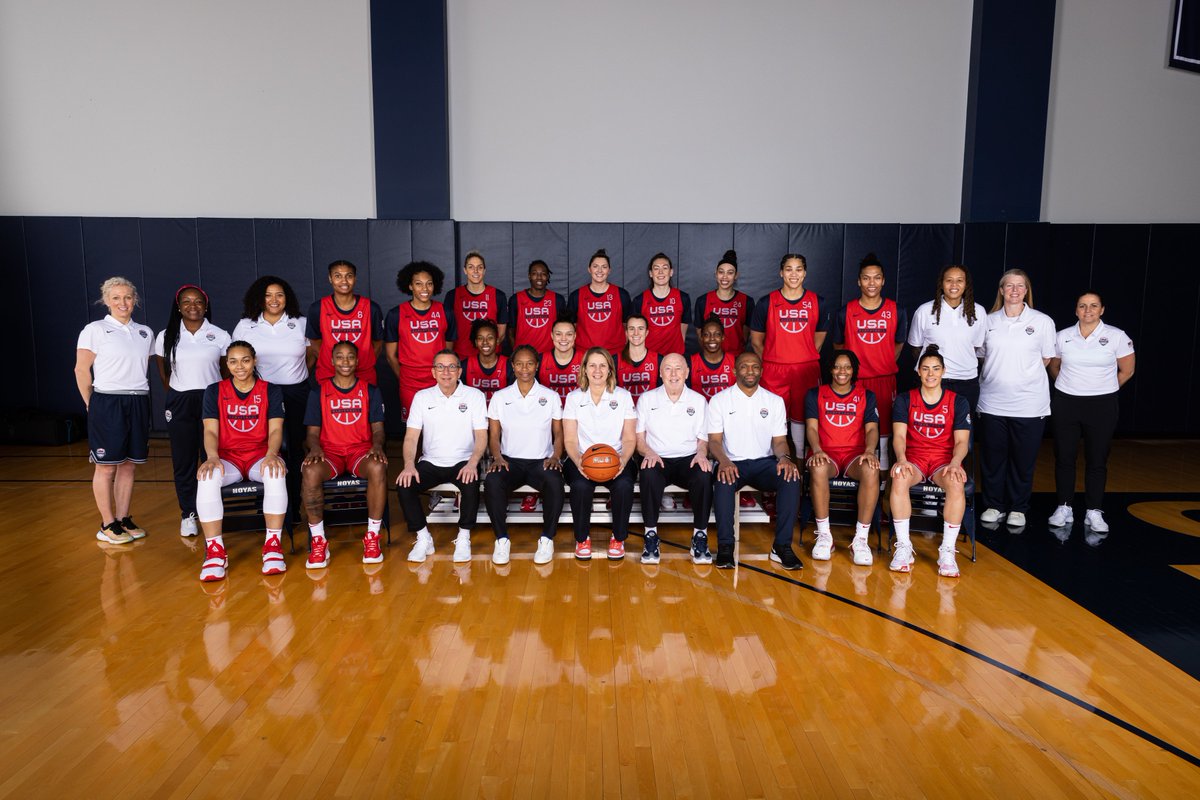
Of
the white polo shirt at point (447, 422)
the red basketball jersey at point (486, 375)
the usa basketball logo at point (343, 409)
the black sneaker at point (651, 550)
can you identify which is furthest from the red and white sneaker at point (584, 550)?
the usa basketball logo at point (343, 409)

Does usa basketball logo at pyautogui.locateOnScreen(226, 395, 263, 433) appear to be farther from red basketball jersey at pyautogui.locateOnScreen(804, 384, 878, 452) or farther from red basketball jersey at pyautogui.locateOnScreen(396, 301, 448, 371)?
red basketball jersey at pyautogui.locateOnScreen(804, 384, 878, 452)

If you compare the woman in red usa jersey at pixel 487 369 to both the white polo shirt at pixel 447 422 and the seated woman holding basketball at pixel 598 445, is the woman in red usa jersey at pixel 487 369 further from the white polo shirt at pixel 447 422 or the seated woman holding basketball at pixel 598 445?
the seated woman holding basketball at pixel 598 445

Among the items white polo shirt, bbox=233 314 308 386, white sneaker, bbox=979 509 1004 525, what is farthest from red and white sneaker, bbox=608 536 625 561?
white sneaker, bbox=979 509 1004 525

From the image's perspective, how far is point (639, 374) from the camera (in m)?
4.80

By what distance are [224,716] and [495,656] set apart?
965mm

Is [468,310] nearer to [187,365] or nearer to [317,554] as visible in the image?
[187,365]

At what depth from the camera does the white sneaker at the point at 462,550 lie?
13.6ft

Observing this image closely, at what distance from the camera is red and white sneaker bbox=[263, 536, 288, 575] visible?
394 cm

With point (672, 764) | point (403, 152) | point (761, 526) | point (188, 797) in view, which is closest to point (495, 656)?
point (672, 764)

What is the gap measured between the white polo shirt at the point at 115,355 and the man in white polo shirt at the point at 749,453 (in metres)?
3.26

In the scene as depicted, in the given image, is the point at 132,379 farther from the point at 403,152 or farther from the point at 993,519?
the point at 993,519

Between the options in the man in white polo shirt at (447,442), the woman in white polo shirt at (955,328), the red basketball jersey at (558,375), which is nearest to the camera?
the man in white polo shirt at (447,442)

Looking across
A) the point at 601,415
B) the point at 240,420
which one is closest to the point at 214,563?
the point at 240,420

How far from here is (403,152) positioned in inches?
294
